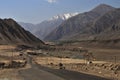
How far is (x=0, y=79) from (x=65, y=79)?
32.1ft

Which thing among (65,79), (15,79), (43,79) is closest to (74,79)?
(65,79)

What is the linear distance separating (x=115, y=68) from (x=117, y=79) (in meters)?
17.6

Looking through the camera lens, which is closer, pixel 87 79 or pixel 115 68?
pixel 87 79

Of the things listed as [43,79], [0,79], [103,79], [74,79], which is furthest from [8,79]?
[103,79]

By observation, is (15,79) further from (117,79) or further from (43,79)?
(117,79)

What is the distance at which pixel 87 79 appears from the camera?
2226 inches

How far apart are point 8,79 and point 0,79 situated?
1223 mm

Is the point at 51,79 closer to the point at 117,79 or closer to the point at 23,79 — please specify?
the point at 23,79

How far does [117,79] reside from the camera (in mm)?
55938

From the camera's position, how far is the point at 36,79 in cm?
5797

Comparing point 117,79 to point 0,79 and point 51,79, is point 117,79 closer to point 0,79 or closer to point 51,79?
point 51,79

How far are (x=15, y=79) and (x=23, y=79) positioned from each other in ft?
4.40

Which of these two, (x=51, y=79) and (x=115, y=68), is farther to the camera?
(x=115, y=68)

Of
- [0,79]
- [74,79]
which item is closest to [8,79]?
[0,79]
